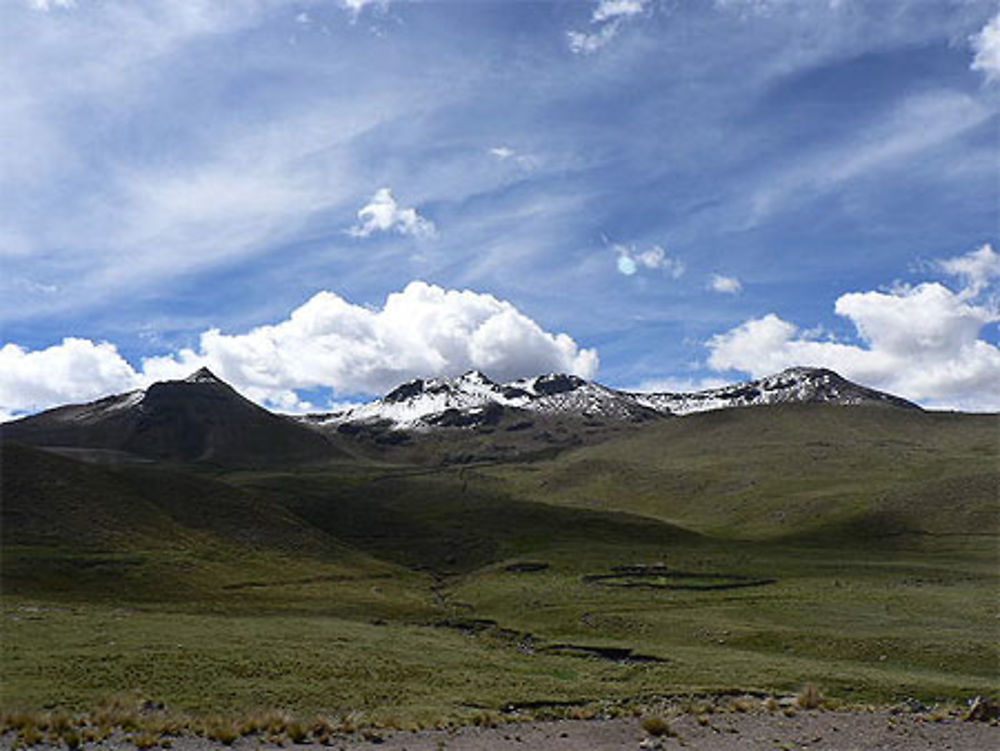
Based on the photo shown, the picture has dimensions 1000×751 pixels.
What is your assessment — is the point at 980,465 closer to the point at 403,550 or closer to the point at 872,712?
the point at 403,550

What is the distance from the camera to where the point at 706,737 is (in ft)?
99.6

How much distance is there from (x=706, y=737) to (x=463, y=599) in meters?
61.7

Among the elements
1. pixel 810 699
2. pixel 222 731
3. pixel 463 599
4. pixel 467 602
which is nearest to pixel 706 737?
pixel 810 699

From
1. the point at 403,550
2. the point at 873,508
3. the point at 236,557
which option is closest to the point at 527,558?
the point at 403,550

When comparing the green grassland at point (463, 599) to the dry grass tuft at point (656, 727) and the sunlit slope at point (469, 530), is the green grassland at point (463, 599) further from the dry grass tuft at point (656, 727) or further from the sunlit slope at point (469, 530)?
the dry grass tuft at point (656, 727)

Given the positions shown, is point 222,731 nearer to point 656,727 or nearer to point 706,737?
point 656,727

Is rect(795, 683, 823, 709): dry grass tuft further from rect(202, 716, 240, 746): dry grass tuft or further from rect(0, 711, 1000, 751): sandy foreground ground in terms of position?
Result: rect(202, 716, 240, 746): dry grass tuft

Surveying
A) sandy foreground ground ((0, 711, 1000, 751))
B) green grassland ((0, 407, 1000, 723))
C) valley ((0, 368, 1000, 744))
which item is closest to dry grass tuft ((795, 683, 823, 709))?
sandy foreground ground ((0, 711, 1000, 751))

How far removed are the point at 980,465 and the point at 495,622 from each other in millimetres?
170621

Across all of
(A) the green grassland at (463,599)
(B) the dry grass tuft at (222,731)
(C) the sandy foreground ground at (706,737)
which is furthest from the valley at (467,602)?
(B) the dry grass tuft at (222,731)

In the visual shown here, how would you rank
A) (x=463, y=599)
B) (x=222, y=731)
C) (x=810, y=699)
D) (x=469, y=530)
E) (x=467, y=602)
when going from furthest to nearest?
1. (x=469, y=530)
2. (x=463, y=599)
3. (x=467, y=602)
4. (x=810, y=699)
5. (x=222, y=731)

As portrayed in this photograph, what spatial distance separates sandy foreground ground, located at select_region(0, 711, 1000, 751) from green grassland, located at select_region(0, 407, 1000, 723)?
12.7 feet

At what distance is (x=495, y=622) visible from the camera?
72.4 meters

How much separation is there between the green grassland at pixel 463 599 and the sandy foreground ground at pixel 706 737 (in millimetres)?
3858
